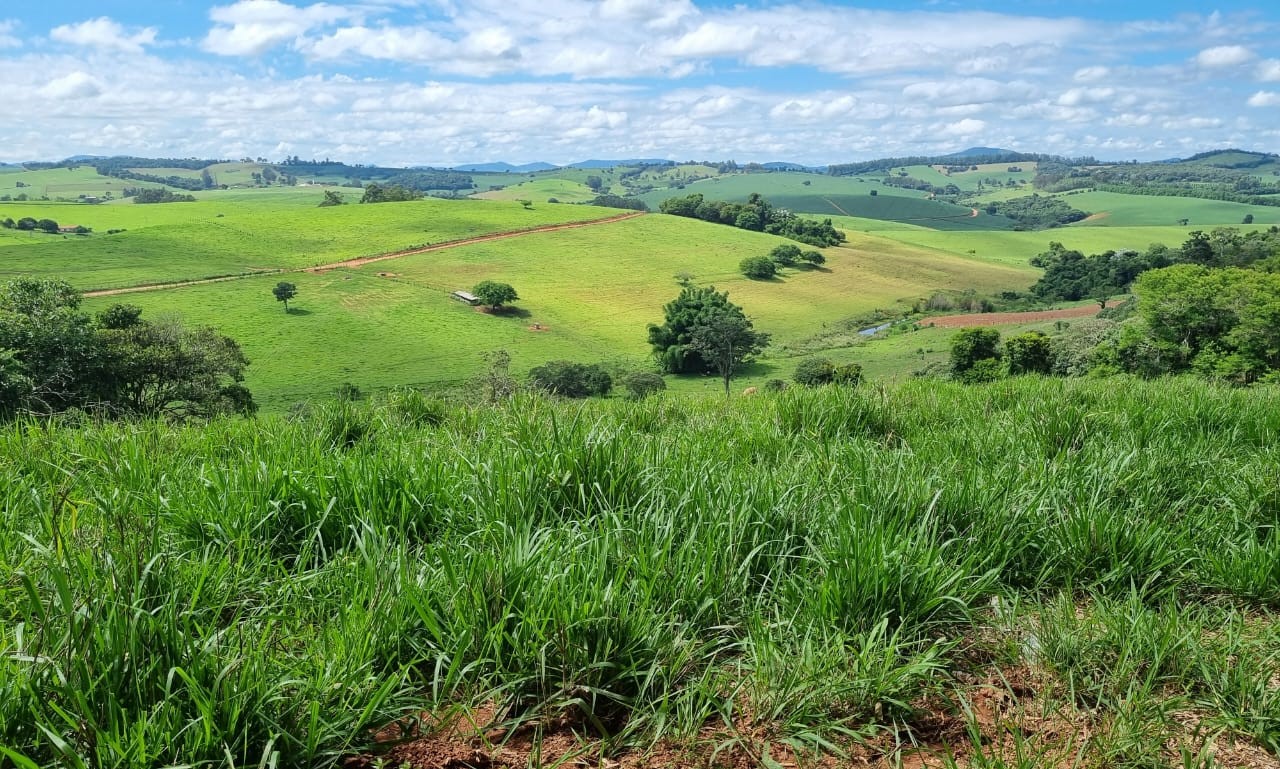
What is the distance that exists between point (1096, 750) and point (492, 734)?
5.29 ft

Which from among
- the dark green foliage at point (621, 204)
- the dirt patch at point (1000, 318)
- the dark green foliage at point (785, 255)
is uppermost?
the dark green foliage at point (621, 204)

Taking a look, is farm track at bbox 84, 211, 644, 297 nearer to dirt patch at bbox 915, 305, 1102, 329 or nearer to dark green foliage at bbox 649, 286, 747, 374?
dark green foliage at bbox 649, 286, 747, 374

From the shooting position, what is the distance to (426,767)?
6.41 feet

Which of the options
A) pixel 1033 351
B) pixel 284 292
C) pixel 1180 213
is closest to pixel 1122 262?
pixel 1033 351

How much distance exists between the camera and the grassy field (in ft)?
217

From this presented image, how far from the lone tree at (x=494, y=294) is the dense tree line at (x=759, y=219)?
6414 cm

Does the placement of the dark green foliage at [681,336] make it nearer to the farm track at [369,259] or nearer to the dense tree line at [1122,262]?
the farm track at [369,259]

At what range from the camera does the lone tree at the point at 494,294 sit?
274ft

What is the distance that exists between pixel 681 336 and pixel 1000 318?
37.7 meters

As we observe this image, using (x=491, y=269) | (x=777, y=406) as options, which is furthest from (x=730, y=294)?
(x=777, y=406)

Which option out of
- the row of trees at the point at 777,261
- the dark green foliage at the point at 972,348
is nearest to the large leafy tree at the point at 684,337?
the dark green foliage at the point at 972,348

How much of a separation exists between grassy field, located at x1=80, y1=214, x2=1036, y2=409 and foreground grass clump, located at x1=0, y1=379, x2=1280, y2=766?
181ft

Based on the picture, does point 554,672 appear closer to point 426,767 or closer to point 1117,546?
point 426,767

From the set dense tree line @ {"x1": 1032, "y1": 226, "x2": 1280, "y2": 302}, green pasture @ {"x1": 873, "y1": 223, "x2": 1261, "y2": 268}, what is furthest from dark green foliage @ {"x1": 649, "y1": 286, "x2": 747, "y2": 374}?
green pasture @ {"x1": 873, "y1": 223, "x2": 1261, "y2": 268}
